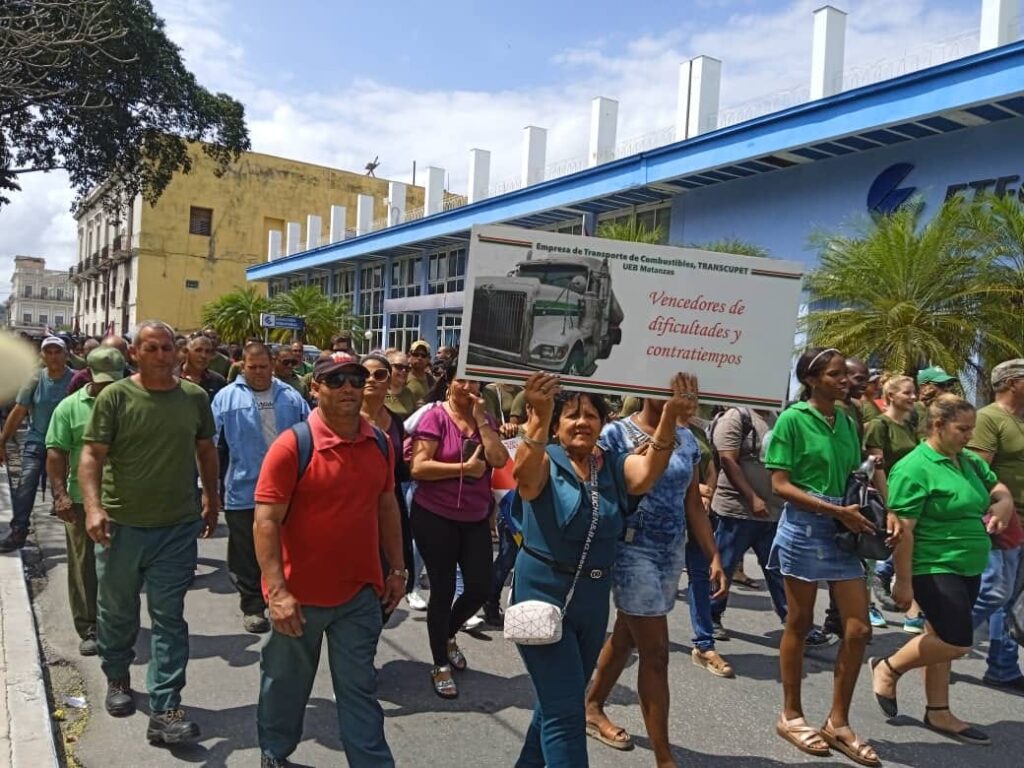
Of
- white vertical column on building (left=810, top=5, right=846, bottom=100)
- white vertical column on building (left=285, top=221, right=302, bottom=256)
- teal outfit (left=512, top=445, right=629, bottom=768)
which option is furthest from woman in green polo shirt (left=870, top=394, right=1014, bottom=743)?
white vertical column on building (left=285, top=221, right=302, bottom=256)

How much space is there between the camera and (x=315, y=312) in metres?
28.8

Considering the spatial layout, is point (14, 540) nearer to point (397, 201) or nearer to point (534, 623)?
point (534, 623)

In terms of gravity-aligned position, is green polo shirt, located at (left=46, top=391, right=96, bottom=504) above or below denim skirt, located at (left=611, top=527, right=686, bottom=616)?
above

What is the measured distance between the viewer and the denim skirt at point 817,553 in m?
3.91

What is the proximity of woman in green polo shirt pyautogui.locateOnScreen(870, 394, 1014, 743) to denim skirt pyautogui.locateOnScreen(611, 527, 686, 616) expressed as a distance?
1.21m

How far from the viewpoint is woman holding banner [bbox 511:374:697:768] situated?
2.99m

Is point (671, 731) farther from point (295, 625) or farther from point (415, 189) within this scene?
point (415, 189)

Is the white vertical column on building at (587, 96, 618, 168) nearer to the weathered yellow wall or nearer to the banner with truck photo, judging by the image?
the banner with truck photo

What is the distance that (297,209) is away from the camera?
52250mm

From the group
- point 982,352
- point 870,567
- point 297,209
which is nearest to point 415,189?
point 297,209

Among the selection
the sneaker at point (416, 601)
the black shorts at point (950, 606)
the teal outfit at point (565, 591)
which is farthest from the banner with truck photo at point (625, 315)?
the sneaker at point (416, 601)

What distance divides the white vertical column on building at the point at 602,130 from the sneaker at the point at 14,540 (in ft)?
55.1

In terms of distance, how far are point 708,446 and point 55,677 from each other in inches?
160

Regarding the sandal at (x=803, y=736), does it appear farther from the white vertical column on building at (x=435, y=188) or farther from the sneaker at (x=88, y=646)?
the white vertical column on building at (x=435, y=188)
